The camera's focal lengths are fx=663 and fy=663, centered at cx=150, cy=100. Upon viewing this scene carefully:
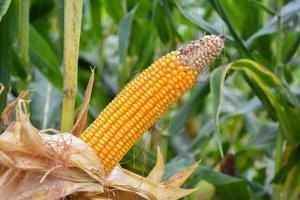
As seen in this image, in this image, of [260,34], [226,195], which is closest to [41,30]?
[260,34]

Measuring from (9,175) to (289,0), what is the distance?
Answer: 139 cm

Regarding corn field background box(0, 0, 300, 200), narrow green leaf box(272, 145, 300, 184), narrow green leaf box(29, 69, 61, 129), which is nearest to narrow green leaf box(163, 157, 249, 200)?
corn field background box(0, 0, 300, 200)

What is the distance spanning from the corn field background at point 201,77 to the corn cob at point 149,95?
0.45 feet

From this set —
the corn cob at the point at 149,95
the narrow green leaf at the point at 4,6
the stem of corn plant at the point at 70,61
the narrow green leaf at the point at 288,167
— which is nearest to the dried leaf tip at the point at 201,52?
the corn cob at the point at 149,95

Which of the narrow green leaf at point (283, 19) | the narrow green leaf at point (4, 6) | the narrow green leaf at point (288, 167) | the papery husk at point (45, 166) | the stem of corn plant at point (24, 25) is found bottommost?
the narrow green leaf at point (288, 167)

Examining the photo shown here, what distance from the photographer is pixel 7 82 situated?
1.52 meters

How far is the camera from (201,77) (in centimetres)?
156

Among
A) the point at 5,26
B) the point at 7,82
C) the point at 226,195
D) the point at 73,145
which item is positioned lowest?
the point at 226,195

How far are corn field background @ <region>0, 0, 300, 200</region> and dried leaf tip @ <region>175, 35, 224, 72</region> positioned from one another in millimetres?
200

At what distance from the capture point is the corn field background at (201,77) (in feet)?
5.19

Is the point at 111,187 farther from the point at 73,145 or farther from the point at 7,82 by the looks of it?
the point at 7,82

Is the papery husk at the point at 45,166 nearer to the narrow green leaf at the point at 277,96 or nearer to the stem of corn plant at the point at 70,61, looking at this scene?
the stem of corn plant at the point at 70,61

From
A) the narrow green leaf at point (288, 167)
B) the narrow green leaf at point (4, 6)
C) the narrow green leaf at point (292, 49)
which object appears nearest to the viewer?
the narrow green leaf at point (4, 6)

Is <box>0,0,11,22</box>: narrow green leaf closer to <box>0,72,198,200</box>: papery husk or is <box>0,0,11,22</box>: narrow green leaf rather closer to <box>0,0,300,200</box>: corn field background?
<box>0,0,300,200</box>: corn field background
